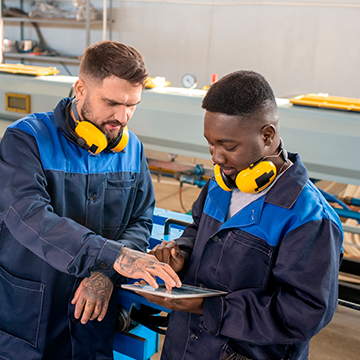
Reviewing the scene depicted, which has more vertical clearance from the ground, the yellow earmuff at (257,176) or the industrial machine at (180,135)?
the yellow earmuff at (257,176)

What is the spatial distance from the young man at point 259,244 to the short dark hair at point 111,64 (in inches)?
13.7

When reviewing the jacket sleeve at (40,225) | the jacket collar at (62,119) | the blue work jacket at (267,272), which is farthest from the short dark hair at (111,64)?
the blue work jacket at (267,272)

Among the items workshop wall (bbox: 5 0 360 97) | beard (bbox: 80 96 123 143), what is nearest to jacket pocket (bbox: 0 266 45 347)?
beard (bbox: 80 96 123 143)

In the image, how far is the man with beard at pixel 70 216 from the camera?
1103 millimetres

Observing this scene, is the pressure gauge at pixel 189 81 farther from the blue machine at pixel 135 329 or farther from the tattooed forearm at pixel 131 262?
the tattooed forearm at pixel 131 262

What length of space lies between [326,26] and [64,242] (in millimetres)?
4828

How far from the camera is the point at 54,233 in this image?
1.10 metres

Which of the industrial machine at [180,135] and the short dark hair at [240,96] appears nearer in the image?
the short dark hair at [240,96]

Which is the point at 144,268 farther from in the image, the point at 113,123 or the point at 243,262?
the point at 113,123

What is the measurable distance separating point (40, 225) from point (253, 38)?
4.92 m

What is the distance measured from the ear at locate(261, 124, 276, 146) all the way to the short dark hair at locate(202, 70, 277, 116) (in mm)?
45

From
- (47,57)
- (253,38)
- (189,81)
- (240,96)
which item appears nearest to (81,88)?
(240,96)

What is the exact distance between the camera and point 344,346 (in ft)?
7.94

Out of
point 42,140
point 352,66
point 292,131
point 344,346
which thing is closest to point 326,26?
point 352,66
